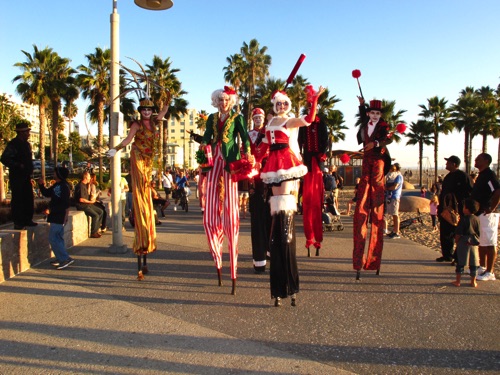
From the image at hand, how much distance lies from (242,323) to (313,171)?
3.00 meters

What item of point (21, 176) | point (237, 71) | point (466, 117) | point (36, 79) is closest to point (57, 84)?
point (36, 79)

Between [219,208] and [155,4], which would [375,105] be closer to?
[219,208]

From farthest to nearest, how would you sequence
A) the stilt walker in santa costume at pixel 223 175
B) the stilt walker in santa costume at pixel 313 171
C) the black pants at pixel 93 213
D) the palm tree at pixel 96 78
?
the palm tree at pixel 96 78
the black pants at pixel 93 213
the stilt walker in santa costume at pixel 313 171
the stilt walker in santa costume at pixel 223 175

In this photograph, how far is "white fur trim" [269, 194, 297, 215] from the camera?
14.8 feet

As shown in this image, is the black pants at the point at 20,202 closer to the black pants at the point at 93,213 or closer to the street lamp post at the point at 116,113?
the street lamp post at the point at 116,113

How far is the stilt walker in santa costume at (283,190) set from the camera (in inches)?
172

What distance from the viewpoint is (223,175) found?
508cm

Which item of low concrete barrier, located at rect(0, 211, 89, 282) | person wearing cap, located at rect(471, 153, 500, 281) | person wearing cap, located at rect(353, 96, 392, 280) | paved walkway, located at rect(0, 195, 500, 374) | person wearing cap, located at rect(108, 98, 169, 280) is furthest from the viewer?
person wearing cap, located at rect(471, 153, 500, 281)

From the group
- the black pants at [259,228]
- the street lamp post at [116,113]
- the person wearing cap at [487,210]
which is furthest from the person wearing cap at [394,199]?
the street lamp post at [116,113]

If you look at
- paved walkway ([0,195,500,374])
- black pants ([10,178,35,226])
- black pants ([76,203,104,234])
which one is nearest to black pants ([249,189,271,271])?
paved walkway ([0,195,500,374])

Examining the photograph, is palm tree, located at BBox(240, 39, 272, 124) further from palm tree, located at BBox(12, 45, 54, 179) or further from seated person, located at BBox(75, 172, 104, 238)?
seated person, located at BBox(75, 172, 104, 238)

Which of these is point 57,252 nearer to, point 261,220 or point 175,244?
point 175,244

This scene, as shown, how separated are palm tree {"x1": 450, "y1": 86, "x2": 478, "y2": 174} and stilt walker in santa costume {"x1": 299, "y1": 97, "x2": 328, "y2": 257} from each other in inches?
1761

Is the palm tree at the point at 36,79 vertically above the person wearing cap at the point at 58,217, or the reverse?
the palm tree at the point at 36,79
